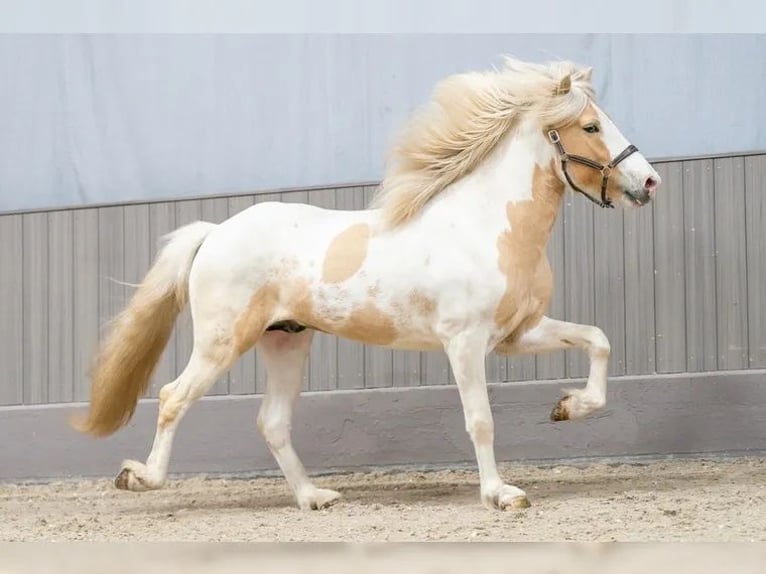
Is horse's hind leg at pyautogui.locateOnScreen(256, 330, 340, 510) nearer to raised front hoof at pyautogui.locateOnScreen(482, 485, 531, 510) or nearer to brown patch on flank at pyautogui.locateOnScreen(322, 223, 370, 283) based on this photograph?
brown patch on flank at pyautogui.locateOnScreen(322, 223, 370, 283)

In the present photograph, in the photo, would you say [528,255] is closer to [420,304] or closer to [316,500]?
[420,304]

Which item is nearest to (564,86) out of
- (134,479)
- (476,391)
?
(476,391)

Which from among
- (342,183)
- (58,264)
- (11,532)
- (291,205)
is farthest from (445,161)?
(58,264)

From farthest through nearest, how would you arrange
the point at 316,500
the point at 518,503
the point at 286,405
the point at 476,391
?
the point at 286,405
the point at 316,500
the point at 476,391
the point at 518,503

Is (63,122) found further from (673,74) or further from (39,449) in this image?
(673,74)

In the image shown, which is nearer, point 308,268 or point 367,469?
point 308,268

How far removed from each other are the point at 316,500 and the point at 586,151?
5.84ft

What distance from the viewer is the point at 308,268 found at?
5113 millimetres

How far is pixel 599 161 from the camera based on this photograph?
16.4 feet

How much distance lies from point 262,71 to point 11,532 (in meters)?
2.88

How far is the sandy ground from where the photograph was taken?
420 cm

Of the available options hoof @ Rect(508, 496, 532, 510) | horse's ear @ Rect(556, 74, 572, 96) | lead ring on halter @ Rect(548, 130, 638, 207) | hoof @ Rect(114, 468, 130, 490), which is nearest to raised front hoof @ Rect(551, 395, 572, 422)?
hoof @ Rect(508, 496, 532, 510)

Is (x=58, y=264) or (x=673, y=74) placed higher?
(x=673, y=74)

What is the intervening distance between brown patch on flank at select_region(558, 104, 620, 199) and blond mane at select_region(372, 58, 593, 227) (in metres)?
0.04
